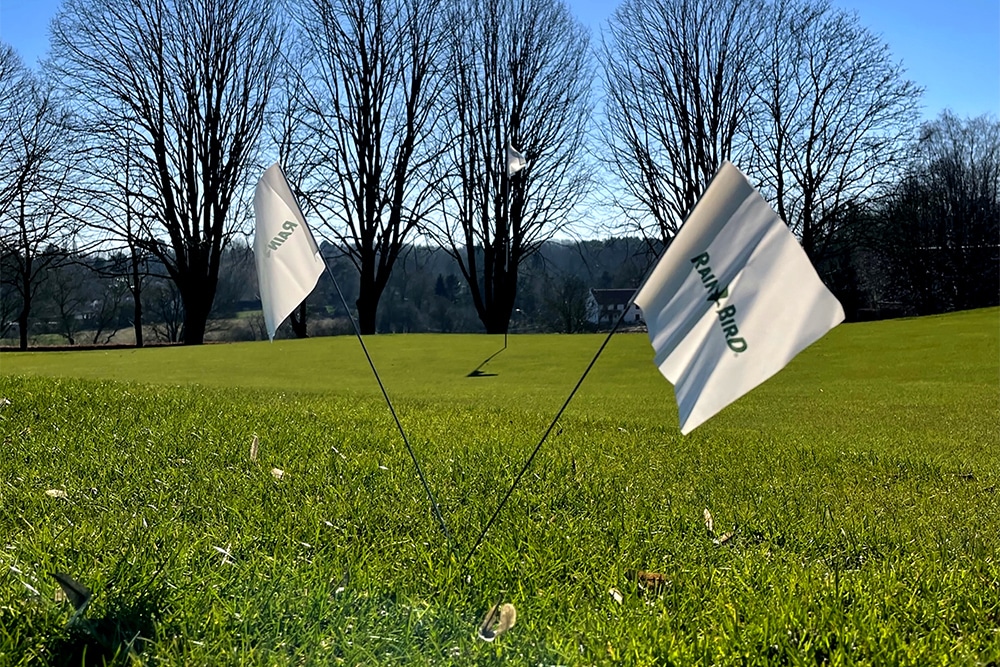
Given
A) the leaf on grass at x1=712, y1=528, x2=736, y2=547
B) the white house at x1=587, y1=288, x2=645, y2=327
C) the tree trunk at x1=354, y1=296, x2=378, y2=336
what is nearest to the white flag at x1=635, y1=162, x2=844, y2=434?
the leaf on grass at x1=712, y1=528, x2=736, y2=547

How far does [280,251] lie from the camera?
308cm

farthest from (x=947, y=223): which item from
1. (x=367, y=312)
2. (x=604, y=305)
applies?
(x=367, y=312)

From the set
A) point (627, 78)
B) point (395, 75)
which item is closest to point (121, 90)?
point (395, 75)

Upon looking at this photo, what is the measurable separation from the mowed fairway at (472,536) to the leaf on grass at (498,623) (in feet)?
0.14

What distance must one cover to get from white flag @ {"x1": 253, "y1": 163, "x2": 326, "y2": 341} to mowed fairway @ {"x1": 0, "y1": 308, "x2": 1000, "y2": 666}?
2.73 ft

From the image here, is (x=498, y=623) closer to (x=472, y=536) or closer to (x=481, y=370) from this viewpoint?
(x=472, y=536)

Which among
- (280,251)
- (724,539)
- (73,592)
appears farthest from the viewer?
(724,539)

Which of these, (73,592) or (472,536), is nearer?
(73,592)

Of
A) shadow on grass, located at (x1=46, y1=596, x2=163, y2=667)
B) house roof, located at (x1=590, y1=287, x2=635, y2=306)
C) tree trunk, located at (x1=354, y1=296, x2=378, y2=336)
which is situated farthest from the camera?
house roof, located at (x1=590, y1=287, x2=635, y2=306)

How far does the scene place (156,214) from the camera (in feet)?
92.6

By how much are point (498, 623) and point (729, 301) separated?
1.10 meters

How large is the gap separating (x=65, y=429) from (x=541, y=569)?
3261mm

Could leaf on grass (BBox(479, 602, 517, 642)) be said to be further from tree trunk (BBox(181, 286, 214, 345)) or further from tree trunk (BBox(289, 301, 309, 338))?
tree trunk (BBox(289, 301, 309, 338))

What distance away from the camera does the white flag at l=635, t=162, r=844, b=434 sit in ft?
7.47
